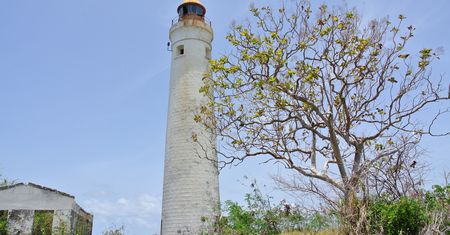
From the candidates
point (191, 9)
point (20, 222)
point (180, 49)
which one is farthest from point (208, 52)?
point (20, 222)

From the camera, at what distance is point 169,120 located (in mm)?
18125

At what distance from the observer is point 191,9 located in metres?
20.4

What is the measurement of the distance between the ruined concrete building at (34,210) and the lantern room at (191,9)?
10.7 m

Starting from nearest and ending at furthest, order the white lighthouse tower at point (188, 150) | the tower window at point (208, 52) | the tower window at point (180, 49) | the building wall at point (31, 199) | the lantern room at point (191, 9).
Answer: the building wall at point (31, 199) → the white lighthouse tower at point (188, 150) → the tower window at point (180, 49) → the tower window at point (208, 52) → the lantern room at point (191, 9)

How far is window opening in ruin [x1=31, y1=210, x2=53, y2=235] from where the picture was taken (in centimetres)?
1212

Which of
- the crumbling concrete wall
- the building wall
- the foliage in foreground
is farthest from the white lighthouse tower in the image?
the crumbling concrete wall

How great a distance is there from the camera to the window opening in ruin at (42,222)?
12.1m

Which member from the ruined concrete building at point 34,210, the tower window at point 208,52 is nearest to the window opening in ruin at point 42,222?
the ruined concrete building at point 34,210

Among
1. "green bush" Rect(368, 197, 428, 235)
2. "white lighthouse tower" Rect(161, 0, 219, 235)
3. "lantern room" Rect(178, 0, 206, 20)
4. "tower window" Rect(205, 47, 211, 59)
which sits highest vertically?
"lantern room" Rect(178, 0, 206, 20)

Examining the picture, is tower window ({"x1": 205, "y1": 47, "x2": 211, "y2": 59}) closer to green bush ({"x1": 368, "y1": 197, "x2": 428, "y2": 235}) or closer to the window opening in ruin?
the window opening in ruin

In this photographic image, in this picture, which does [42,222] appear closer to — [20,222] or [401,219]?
[20,222]

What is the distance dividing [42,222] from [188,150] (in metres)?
6.25

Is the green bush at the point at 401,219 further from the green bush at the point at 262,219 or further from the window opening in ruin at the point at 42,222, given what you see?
the window opening in ruin at the point at 42,222

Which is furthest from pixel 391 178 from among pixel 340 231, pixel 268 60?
pixel 268 60
